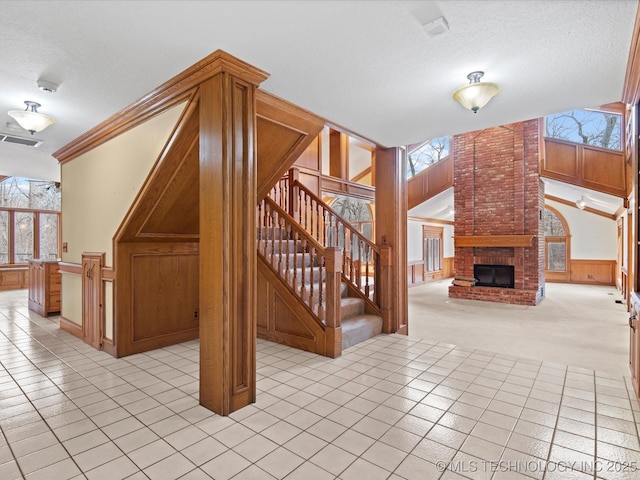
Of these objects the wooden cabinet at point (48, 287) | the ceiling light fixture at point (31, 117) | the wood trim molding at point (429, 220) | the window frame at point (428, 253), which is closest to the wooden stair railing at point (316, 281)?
the ceiling light fixture at point (31, 117)

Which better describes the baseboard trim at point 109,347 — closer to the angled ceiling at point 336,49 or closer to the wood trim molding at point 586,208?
the angled ceiling at point 336,49

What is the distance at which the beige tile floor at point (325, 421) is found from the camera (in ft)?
6.57

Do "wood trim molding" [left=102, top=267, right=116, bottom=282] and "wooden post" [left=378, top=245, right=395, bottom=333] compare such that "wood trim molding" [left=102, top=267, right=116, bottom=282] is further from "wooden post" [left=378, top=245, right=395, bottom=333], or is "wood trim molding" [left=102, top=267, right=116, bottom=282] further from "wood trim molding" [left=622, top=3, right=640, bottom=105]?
"wood trim molding" [left=622, top=3, right=640, bottom=105]

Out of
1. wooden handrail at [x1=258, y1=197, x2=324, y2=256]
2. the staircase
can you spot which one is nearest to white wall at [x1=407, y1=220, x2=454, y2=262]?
the staircase

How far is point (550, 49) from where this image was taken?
247 centimetres

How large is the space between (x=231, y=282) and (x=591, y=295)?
10031 mm

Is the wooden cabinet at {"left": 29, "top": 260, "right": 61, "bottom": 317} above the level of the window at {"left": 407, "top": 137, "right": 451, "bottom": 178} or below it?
below

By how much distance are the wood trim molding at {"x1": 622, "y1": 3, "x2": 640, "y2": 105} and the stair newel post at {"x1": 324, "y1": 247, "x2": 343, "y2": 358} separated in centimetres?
280

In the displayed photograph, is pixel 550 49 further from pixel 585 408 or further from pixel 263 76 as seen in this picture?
pixel 585 408

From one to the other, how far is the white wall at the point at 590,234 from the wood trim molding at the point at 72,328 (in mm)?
13101

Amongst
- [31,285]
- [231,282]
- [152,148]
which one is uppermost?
[152,148]

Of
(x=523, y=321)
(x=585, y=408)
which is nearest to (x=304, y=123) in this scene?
(x=585, y=408)

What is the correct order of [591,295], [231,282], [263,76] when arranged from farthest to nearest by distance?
[591,295] < [263,76] < [231,282]

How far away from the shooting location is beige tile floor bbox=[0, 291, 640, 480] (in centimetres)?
200
